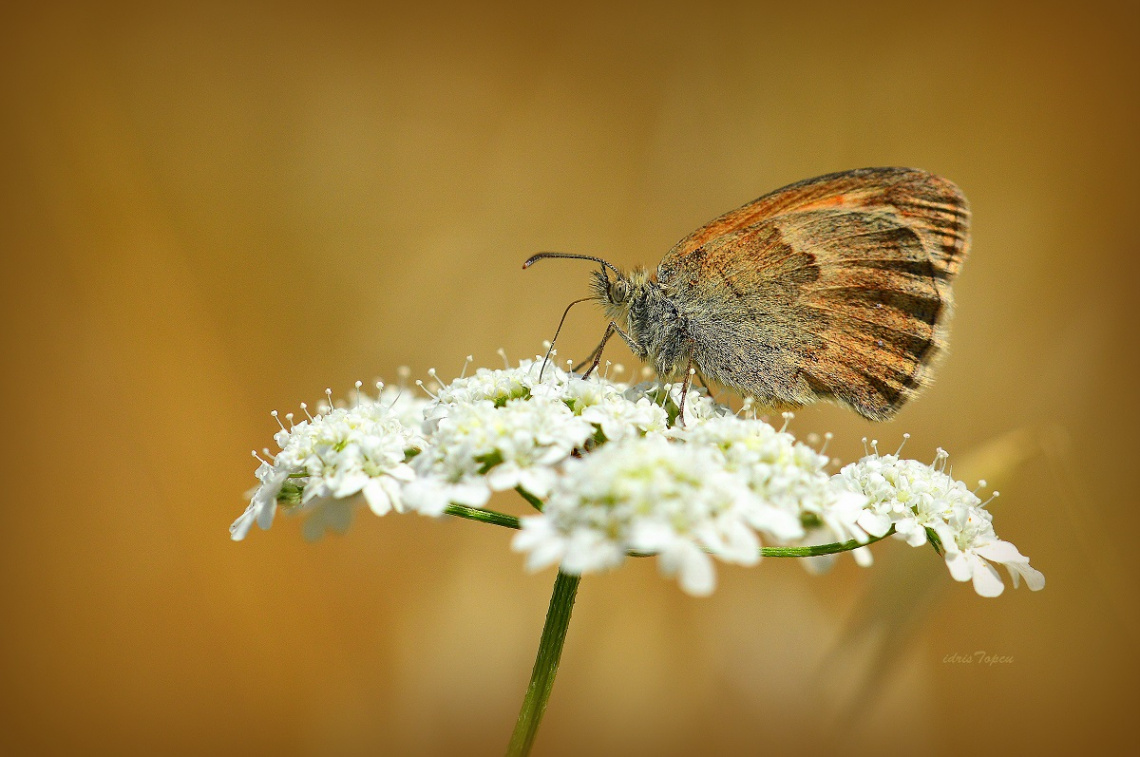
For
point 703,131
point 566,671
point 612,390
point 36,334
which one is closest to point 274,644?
point 566,671

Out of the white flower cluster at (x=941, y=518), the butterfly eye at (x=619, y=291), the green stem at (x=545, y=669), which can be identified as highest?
the butterfly eye at (x=619, y=291)

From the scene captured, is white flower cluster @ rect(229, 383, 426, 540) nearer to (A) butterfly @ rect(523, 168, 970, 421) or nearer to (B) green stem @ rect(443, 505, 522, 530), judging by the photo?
(B) green stem @ rect(443, 505, 522, 530)

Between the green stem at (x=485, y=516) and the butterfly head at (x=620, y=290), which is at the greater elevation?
the butterfly head at (x=620, y=290)

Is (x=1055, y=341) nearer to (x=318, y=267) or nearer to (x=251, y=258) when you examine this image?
(x=318, y=267)

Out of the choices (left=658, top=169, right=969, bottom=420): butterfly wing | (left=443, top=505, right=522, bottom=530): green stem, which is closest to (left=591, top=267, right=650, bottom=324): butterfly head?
(left=658, top=169, right=969, bottom=420): butterfly wing

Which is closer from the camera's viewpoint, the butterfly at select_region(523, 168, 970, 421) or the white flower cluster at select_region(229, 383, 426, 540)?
the white flower cluster at select_region(229, 383, 426, 540)

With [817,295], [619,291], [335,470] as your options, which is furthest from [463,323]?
[335,470]

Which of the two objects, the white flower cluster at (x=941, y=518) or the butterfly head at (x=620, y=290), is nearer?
the white flower cluster at (x=941, y=518)

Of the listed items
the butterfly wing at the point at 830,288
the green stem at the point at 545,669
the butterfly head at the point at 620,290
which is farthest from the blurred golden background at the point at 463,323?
the green stem at the point at 545,669

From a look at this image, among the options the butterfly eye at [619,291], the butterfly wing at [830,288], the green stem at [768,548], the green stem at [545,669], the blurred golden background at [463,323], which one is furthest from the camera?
the blurred golden background at [463,323]

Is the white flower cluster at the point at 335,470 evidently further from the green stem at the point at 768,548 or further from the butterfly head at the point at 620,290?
the butterfly head at the point at 620,290
